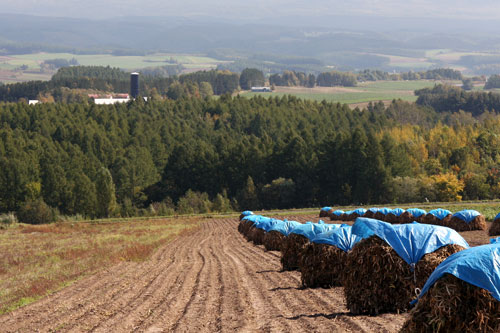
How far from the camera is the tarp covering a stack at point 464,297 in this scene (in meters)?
11.1

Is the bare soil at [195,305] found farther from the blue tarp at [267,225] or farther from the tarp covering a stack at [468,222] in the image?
the tarp covering a stack at [468,222]

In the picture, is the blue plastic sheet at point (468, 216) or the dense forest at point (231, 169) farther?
the dense forest at point (231, 169)

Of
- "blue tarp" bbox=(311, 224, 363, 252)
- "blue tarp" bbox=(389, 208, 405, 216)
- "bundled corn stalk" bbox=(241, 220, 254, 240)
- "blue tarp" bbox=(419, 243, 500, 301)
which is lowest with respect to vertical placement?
"bundled corn stalk" bbox=(241, 220, 254, 240)

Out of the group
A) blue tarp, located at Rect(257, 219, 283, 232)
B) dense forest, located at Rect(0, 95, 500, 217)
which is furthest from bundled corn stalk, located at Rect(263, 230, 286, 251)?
dense forest, located at Rect(0, 95, 500, 217)

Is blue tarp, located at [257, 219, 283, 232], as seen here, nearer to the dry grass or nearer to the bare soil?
the dry grass

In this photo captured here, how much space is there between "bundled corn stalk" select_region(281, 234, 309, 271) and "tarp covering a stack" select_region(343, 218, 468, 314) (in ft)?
29.0

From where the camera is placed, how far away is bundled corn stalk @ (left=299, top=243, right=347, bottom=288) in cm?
2161

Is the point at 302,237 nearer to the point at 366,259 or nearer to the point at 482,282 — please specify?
the point at 366,259

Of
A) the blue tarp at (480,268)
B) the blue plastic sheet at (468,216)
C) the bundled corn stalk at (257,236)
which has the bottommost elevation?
the bundled corn stalk at (257,236)

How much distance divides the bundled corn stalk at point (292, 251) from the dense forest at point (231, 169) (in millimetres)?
83492

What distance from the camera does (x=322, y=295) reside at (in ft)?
66.5

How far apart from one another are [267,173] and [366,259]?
12215cm

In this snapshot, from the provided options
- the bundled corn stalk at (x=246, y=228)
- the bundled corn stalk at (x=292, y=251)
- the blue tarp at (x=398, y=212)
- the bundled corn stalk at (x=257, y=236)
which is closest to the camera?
the bundled corn stalk at (x=292, y=251)

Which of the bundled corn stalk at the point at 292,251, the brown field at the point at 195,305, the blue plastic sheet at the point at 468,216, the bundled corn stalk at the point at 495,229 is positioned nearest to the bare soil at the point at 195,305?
the brown field at the point at 195,305
